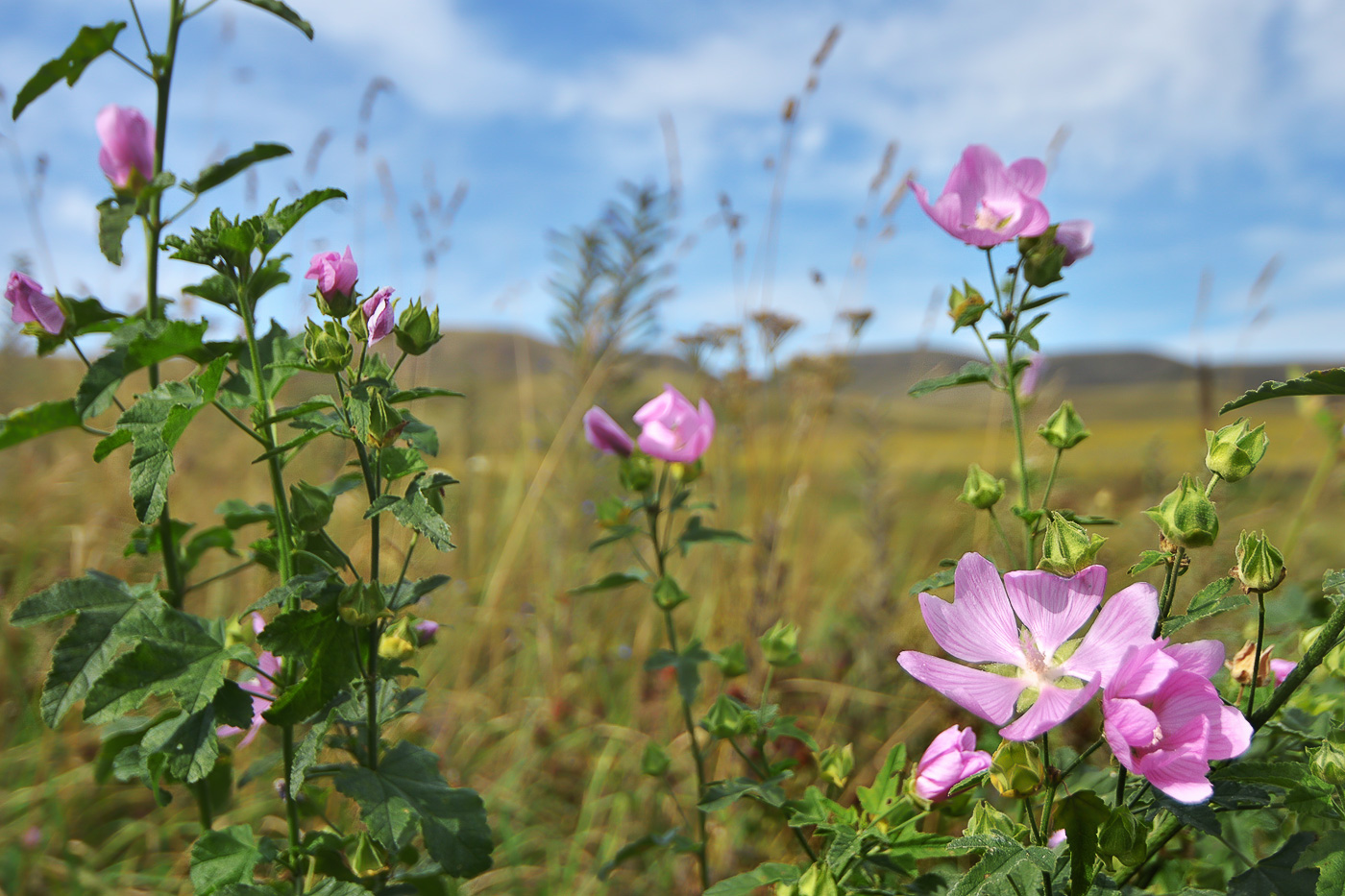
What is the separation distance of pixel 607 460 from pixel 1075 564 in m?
2.51

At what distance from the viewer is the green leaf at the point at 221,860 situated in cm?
85

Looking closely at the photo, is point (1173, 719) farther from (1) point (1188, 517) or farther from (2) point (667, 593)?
(2) point (667, 593)

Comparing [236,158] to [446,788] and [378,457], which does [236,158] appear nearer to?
[378,457]

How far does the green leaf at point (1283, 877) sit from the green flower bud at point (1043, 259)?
58 cm

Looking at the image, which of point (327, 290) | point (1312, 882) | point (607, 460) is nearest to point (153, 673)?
point (327, 290)

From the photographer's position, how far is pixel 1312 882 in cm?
67

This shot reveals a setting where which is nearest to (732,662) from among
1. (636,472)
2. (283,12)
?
(636,472)

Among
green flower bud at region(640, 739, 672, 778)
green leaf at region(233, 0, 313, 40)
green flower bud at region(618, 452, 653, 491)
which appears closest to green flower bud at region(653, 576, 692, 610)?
green flower bud at region(618, 452, 653, 491)

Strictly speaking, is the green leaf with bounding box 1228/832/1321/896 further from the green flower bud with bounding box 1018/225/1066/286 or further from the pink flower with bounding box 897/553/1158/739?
the green flower bud with bounding box 1018/225/1066/286

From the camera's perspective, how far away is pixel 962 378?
0.91 m

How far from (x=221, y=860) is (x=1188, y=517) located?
1.03 meters

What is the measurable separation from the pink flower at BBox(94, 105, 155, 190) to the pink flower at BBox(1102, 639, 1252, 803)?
1178 mm

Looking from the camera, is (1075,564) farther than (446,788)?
No

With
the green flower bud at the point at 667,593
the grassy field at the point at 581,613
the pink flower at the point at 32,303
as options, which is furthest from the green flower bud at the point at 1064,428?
the pink flower at the point at 32,303
